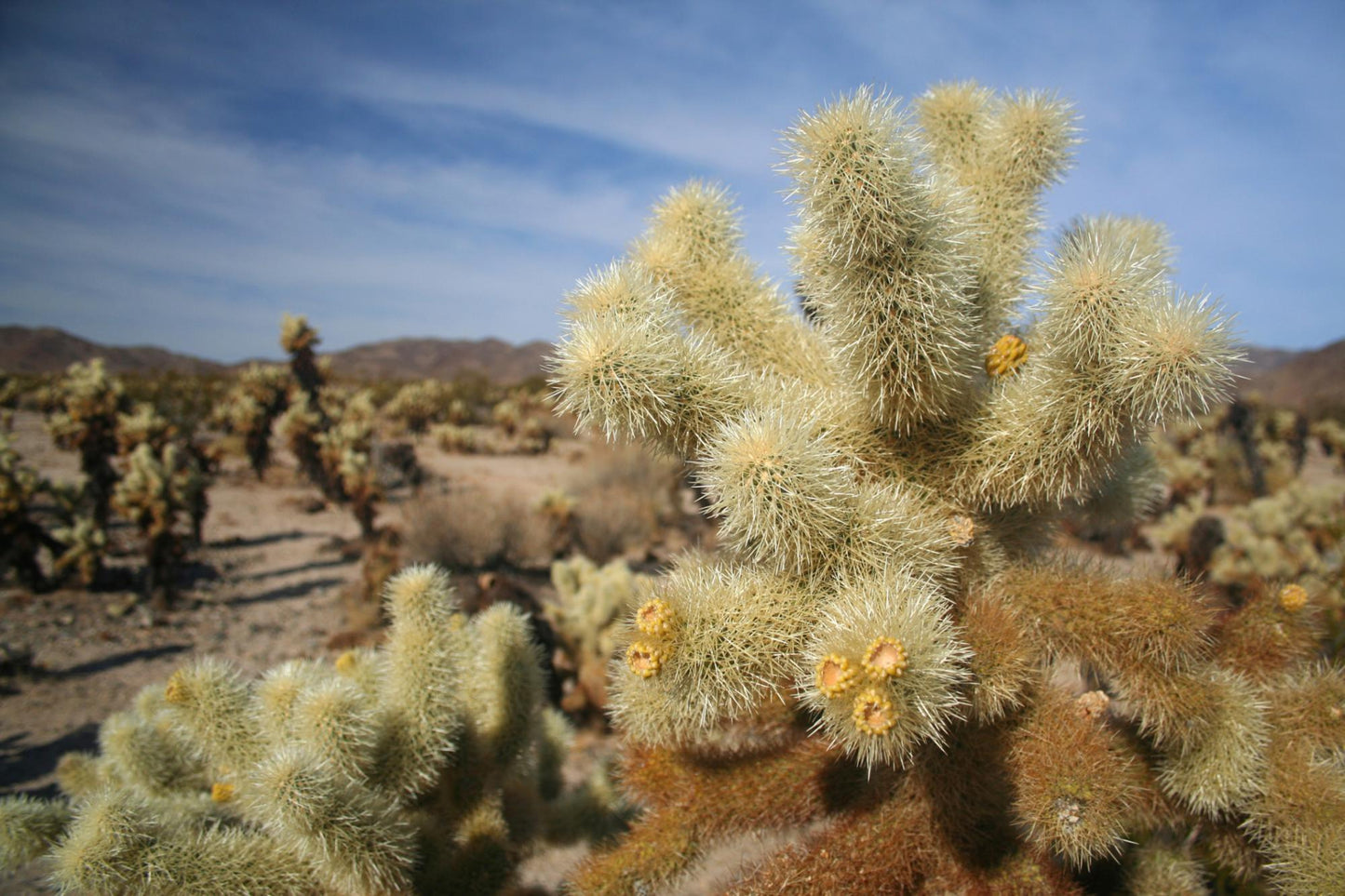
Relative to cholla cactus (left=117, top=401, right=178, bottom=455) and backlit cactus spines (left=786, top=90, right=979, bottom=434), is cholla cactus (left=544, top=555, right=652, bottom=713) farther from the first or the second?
cholla cactus (left=117, top=401, right=178, bottom=455)

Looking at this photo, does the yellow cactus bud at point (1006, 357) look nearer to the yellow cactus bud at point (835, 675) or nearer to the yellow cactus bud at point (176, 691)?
the yellow cactus bud at point (835, 675)

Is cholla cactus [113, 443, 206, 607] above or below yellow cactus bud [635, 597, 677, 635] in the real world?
below

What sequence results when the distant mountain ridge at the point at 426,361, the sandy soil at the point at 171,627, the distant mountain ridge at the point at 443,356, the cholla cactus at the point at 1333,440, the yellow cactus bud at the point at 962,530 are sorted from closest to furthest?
1. the yellow cactus bud at the point at 962,530
2. the sandy soil at the point at 171,627
3. the cholla cactus at the point at 1333,440
4. the distant mountain ridge at the point at 426,361
5. the distant mountain ridge at the point at 443,356

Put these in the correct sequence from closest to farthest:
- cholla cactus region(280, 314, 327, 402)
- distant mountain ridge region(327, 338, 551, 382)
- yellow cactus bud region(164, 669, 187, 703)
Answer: yellow cactus bud region(164, 669, 187, 703) < cholla cactus region(280, 314, 327, 402) < distant mountain ridge region(327, 338, 551, 382)

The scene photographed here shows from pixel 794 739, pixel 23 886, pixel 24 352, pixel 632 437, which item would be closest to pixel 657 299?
pixel 632 437

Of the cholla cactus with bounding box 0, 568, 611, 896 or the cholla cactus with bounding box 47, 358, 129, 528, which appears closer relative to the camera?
the cholla cactus with bounding box 0, 568, 611, 896

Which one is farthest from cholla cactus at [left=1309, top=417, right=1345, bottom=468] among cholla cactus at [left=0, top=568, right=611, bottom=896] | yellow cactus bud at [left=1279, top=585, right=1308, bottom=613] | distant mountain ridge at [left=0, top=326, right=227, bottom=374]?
distant mountain ridge at [left=0, top=326, right=227, bottom=374]

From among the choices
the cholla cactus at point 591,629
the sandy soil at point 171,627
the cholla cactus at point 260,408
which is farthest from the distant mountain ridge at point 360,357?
the cholla cactus at point 591,629

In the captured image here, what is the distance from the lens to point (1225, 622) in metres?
2.10

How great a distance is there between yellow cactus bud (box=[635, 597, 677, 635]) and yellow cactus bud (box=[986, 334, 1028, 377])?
1.08 metres

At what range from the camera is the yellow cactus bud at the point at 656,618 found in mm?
1467

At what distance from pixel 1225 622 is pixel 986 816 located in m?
1.03

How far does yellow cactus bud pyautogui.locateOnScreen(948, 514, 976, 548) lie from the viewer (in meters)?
1.71

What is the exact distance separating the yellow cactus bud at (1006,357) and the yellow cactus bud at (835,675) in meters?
1.00
